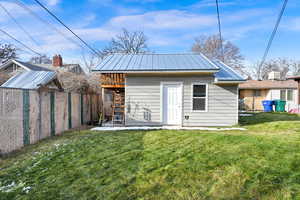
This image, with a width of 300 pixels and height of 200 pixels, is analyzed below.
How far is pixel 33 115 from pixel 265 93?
67.3 feet

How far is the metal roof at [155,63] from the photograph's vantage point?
6.93m

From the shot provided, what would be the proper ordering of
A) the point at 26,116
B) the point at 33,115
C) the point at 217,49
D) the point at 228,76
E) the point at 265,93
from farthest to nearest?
the point at 217,49, the point at 265,93, the point at 228,76, the point at 33,115, the point at 26,116

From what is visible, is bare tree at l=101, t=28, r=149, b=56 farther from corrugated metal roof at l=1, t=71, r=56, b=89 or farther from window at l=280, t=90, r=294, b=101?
window at l=280, t=90, r=294, b=101

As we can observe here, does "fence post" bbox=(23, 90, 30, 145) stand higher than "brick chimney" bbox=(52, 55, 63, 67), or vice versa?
"brick chimney" bbox=(52, 55, 63, 67)

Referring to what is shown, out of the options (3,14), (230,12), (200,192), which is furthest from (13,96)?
(230,12)

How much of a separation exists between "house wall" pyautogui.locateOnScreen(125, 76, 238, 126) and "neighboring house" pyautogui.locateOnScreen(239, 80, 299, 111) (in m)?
11.6

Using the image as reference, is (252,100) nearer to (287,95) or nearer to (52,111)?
(287,95)

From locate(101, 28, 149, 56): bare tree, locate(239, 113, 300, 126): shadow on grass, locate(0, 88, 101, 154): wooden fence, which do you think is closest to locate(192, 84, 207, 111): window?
locate(239, 113, 300, 126): shadow on grass

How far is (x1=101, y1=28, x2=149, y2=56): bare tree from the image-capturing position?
22.2m

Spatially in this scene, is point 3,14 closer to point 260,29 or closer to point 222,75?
point 222,75

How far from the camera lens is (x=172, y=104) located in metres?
7.39

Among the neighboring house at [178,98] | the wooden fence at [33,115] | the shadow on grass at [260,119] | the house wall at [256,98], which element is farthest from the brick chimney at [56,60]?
the house wall at [256,98]

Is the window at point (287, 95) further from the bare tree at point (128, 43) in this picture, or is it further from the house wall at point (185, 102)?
the bare tree at point (128, 43)

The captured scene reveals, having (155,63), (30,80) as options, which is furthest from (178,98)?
(30,80)
